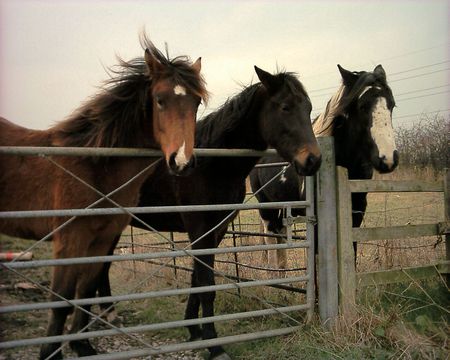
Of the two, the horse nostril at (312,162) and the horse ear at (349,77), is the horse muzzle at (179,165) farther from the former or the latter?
the horse ear at (349,77)

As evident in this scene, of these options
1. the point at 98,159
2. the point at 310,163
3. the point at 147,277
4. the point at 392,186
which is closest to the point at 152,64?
the point at 98,159

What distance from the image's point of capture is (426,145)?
10766mm

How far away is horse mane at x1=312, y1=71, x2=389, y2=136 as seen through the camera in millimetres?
4340

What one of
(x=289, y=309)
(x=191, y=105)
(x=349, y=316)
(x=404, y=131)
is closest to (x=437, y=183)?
(x=349, y=316)

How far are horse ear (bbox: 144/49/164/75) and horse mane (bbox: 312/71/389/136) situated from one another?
6.94 feet

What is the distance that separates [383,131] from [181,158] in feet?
7.09

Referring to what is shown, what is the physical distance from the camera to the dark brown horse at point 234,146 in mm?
3646

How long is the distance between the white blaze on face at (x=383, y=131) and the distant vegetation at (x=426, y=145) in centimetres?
422

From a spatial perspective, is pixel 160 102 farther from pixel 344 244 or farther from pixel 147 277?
pixel 344 244

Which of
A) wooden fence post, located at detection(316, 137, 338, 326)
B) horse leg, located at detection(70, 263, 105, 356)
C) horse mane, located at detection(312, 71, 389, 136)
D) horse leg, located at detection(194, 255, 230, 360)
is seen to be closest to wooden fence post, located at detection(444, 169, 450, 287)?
horse mane, located at detection(312, 71, 389, 136)

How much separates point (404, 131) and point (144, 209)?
1270 centimetres

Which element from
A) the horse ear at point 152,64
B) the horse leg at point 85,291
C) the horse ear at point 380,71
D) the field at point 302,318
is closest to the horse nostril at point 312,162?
the field at point 302,318

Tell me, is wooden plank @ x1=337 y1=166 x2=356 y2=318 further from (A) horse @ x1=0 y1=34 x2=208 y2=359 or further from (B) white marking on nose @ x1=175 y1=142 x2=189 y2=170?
(B) white marking on nose @ x1=175 y1=142 x2=189 y2=170

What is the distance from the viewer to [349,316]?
3645 mm
